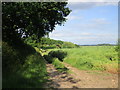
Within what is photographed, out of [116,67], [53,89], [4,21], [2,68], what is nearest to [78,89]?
[53,89]

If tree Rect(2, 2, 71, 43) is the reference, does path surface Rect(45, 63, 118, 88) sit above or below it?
below

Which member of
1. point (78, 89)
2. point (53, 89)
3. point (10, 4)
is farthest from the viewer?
point (10, 4)

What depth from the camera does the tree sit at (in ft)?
54.0

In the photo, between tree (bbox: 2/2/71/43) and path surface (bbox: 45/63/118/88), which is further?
A: tree (bbox: 2/2/71/43)

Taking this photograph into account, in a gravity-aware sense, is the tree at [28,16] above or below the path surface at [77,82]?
above

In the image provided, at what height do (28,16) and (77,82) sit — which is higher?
(28,16)

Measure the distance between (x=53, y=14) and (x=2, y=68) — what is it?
12.6 metres

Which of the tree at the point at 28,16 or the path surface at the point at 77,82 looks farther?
the tree at the point at 28,16

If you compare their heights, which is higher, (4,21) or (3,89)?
(4,21)

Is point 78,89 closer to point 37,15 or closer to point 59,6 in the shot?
point 37,15

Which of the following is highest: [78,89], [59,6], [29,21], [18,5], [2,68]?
[59,6]

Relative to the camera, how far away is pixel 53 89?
9.47m

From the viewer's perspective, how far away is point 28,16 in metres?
17.6

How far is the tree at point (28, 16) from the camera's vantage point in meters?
16.5
